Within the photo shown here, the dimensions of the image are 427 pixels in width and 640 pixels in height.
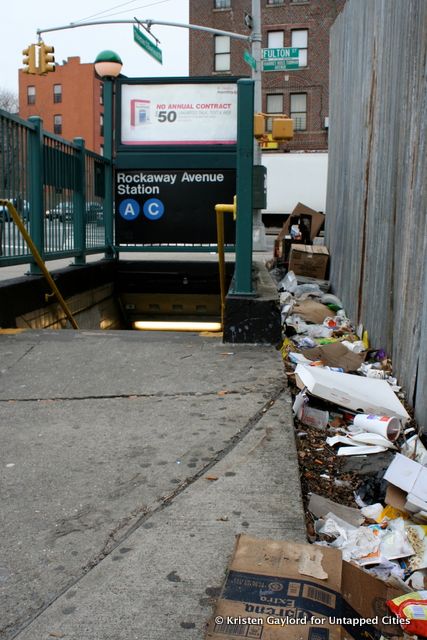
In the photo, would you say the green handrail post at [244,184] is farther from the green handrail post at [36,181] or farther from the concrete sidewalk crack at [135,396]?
the green handrail post at [36,181]

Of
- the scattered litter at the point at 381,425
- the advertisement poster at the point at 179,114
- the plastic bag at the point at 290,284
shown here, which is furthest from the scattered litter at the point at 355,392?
the advertisement poster at the point at 179,114

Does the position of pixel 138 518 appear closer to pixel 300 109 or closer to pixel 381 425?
pixel 381 425

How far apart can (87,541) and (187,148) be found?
644cm

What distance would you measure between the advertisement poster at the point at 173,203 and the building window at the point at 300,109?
27523 millimetres

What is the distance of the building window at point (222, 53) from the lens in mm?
33656

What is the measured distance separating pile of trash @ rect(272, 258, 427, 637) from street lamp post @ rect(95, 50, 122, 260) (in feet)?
13.1

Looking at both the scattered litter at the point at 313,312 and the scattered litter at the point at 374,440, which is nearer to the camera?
the scattered litter at the point at 374,440

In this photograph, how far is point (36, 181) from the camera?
5.91m

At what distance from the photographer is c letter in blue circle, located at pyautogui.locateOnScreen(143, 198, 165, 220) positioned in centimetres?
798

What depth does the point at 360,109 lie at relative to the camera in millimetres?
6133

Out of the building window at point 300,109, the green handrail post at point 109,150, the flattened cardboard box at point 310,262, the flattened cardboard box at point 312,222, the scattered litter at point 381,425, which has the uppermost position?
the building window at point 300,109

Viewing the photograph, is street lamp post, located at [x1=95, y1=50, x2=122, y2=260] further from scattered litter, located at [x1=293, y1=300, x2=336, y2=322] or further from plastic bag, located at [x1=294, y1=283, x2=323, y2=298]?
scattered litter, located at [x1=293, y1=300, x2=336, y2=322]

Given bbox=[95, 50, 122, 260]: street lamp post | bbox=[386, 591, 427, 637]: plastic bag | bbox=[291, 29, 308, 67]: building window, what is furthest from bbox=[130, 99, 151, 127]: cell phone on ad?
bbox=[291, 29, 308, 67]: building window

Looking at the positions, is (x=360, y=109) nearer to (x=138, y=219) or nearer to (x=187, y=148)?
(x=187, y=148)
